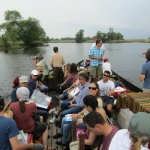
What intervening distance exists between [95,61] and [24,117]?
384cm

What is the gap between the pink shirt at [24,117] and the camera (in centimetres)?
267

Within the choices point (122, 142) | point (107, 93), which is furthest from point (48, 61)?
point (122, 142)

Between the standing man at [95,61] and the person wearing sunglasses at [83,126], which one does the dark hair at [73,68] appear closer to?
the standing man at [95,61]

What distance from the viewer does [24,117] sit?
8.86ft

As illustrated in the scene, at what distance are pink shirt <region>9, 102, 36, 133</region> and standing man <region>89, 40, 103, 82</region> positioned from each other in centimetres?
365

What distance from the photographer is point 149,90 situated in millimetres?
3781

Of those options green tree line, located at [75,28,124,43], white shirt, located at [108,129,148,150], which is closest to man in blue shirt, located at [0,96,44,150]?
white shirt, located at [108,129,148,150]

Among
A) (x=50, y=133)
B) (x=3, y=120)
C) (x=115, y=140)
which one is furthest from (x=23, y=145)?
(x=50, y=133)

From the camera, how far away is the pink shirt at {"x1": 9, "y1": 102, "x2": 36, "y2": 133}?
105 inches

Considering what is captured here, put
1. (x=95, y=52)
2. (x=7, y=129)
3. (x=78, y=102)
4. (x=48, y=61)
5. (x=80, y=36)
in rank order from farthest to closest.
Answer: (x=80, y=36)
(x=48, y=61)
(x=95, y=52)
(x=78, y=102)
(x=7, y=129)

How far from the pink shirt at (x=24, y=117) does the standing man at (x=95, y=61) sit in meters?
3.65

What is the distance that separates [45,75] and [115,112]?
3516mm

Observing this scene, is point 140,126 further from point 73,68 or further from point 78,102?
point 73,68

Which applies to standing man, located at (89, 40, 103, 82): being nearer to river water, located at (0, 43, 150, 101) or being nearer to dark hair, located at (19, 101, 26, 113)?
dark hair, located at (19, 101, 26, 113)
